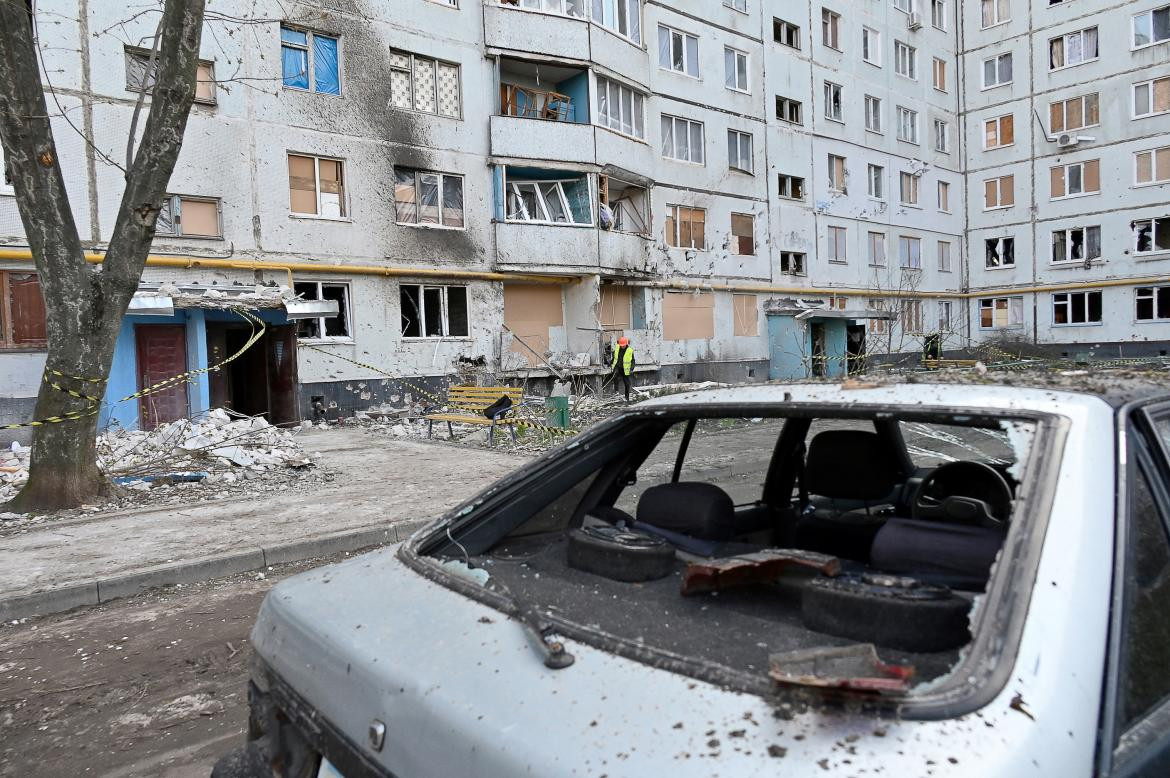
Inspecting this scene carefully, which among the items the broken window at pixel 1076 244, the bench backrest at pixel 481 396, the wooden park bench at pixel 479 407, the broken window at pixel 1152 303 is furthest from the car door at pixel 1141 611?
the broken window at pixel 1076 244

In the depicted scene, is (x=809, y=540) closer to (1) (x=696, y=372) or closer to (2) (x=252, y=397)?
(2) (x=252, y=397)

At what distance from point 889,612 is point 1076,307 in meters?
38.7

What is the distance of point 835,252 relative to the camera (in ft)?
99.0

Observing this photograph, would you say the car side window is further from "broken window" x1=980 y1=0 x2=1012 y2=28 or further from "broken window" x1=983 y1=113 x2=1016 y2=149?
"broken window" x1=980 y1=0 x2=1012 y2=28

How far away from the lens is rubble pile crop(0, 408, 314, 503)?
9.15 metres

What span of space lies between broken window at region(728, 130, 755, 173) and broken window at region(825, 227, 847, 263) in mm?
4960

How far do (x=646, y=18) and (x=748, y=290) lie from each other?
9.64m

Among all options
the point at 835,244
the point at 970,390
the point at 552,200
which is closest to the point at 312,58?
the point at 552,200

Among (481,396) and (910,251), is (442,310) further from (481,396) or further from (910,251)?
(910,251)

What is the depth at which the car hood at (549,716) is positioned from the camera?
1.07 meters

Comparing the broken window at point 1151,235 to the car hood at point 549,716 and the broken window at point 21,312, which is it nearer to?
the broken window at point 21,312

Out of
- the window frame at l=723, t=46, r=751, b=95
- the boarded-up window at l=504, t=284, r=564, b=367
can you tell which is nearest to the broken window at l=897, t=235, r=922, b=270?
→ the window frame at l=723, t=46, r=751, b=95

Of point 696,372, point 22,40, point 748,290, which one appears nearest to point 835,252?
point 748,290

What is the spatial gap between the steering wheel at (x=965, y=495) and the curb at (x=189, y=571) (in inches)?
129
